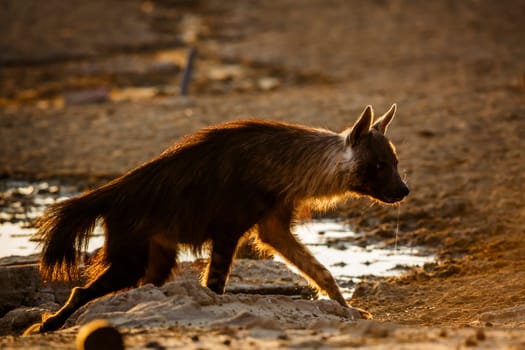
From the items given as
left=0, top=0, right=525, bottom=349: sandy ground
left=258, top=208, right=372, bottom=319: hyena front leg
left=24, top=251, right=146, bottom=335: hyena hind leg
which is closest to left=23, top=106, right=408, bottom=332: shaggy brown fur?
left=24, top=251, right=146, bottom=335: hyena hind leg

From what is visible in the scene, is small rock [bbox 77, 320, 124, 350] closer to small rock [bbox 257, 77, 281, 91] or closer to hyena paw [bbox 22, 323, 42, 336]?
hyena paw [bbox 22, 323, 42, 336]

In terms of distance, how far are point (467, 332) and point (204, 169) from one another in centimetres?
189

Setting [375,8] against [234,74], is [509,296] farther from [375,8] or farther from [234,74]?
[375,8]

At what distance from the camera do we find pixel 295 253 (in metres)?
6.61

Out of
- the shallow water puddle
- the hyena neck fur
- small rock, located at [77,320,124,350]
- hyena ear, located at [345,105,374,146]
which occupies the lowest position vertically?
the shallow water puddle

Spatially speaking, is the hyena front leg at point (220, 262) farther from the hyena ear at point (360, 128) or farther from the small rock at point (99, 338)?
the small rock at point (99, 338)

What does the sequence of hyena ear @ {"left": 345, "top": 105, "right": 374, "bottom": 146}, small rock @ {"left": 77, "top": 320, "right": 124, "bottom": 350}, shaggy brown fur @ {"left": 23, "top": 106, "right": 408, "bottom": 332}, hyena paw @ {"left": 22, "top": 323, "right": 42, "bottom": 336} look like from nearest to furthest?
1. small rock @ {"left": 77, "top": 320, "right": 124, "bottom": 350}
2. hyena paw @ {"left": 22, "top": 323, "right": 42, "bottom": 336}
3. shaggy brown fur @ {"left": 23, "top": 106, "right": 408, "bottom": 332}
4. hyena ear @ {"left": 345, "top": 105, "right": 374, "bottom": 146}

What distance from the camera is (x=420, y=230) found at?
877 cm

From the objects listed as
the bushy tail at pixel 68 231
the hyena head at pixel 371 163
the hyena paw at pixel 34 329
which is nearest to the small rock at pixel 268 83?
the hyena head at pixel 371 163

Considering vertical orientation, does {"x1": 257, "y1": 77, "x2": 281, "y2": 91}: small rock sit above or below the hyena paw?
above

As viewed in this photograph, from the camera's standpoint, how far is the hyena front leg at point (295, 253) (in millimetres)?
6562

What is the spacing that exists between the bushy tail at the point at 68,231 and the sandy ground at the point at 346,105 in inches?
42.4

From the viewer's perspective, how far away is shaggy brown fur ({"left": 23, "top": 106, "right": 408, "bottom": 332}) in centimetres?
607

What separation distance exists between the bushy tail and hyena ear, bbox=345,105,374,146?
1.49 m
